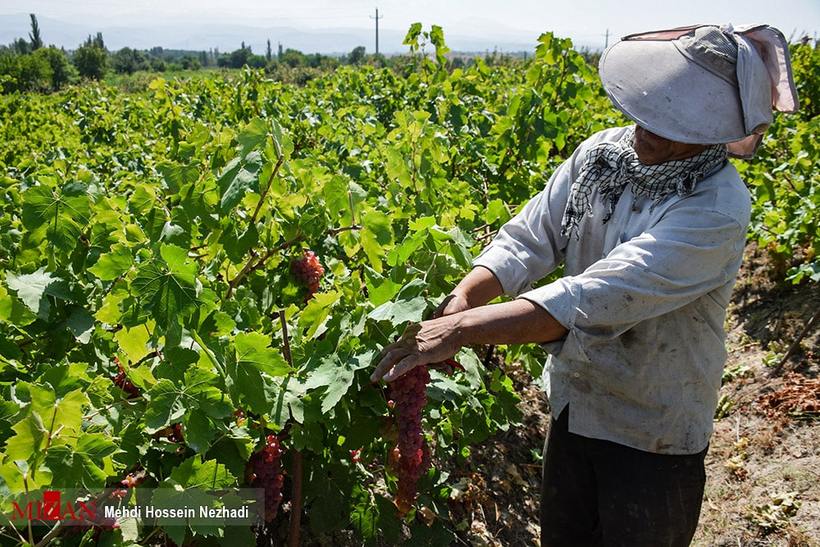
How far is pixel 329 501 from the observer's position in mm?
2260

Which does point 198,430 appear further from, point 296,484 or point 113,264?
point 296,484

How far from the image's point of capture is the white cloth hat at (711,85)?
5.99ft

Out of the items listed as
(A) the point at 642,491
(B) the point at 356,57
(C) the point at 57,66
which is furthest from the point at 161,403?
(C) the point at 57,66

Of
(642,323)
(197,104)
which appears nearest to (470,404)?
(642,323)

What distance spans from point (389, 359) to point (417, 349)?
0.07 meters

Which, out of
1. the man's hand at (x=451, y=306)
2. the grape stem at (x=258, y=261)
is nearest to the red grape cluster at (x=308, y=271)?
the grape stem at (x=258, y=261)

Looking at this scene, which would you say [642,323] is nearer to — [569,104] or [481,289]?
[481,289]

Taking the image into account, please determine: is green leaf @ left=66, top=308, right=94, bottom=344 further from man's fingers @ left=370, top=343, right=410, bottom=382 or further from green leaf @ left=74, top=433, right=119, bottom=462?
man's fingers @ left=370, top=343, right=410, bottom=382

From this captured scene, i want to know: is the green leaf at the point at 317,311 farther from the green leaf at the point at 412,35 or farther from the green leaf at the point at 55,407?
the green leaf at the point at 412,35

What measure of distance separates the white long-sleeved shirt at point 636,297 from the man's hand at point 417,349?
0.84 feet

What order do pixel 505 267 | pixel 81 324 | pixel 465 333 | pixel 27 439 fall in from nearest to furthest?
pixel 27 439 < pixel 465 333 < pixel 81 324 < pixel 505 267

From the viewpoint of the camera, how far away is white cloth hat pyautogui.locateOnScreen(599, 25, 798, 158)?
1.83 m

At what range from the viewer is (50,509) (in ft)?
4.86

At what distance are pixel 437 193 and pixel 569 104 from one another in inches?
70.0
